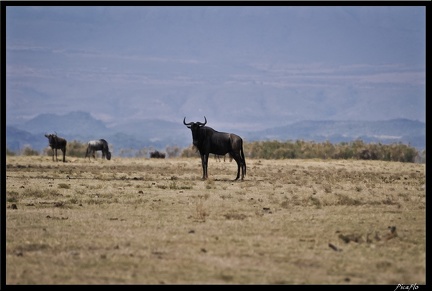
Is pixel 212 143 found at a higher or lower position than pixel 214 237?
higher

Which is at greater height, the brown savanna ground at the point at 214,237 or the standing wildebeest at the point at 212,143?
the standing wildebeest at the point at 212,143

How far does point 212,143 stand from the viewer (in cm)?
3547

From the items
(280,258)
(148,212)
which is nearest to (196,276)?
(280,258)

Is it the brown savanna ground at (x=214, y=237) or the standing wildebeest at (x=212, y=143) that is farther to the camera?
the standing wildebeest at (x=212, y=143)

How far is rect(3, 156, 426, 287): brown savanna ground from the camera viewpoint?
12938 millimetres

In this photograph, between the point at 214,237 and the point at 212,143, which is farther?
the point at 212,143

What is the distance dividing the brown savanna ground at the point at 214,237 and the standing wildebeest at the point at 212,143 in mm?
7196

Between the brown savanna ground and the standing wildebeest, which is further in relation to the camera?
the standing wildebeest

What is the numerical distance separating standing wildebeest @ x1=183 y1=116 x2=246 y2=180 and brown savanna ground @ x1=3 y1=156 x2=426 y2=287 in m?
7.20

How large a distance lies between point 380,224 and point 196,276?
6.62 m

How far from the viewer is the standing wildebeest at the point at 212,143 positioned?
34.6 metres

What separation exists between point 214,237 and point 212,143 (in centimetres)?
1929

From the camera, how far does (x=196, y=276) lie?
12.8 metres

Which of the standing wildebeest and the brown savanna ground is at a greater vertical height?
the standing wildebeest
